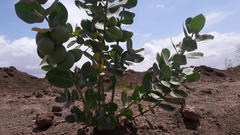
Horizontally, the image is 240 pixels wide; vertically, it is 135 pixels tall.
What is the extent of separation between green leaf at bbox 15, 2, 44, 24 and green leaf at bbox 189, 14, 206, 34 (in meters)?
0.99

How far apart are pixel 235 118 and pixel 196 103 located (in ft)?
1.56

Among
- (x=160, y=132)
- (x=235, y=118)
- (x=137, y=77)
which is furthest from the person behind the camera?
(x=137, y=77)

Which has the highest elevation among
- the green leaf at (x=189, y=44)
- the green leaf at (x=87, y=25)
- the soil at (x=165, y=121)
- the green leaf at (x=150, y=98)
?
the green leaf at (x=87, y=25)

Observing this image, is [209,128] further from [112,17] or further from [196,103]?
[112,17]

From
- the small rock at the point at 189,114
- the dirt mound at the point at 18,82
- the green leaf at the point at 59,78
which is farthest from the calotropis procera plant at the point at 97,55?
the dirt mound at the point at 18,82

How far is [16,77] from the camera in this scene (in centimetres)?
A: 686

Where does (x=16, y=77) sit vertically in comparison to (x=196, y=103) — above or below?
above

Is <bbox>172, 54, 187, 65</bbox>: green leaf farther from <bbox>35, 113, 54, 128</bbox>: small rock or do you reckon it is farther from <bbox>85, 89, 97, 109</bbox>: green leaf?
<bbox>35, 113, 54, 128</bbox>: small rock

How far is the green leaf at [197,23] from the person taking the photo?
171cm

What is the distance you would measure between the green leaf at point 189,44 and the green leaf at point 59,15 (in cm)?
83

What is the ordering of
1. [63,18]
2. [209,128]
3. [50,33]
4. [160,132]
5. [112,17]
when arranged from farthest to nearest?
[209,128] < [160,132] < [112,17] < [63,18] < [50,33]

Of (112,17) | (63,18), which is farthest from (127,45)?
(63,18)

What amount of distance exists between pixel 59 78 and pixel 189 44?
2.86 ft

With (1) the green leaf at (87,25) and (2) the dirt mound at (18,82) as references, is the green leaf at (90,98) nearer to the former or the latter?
(1) the green leaf at (87,25)
